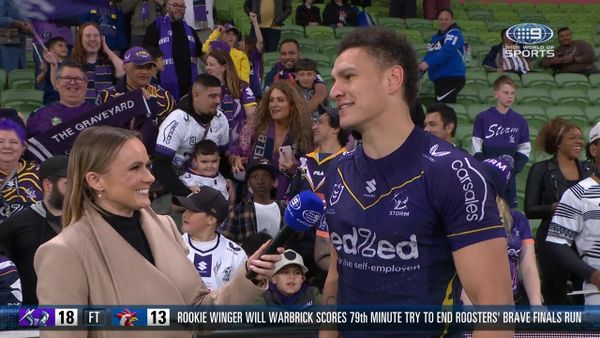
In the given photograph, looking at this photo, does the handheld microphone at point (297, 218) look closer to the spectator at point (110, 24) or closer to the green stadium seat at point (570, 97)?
the spectator at point (110, 24)

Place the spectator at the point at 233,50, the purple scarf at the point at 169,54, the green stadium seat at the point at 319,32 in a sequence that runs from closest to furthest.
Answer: the purple scarf at the point at 169,54, the spectator at the point at 233,50, the green stadium seat at the point at 319,32

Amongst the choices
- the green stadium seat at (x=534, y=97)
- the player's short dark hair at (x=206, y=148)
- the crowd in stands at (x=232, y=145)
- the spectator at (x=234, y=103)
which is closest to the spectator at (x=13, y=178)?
the crowd in stands at (x=232, y=145)

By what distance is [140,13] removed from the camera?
10586 mm

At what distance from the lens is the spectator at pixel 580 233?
5.20 m

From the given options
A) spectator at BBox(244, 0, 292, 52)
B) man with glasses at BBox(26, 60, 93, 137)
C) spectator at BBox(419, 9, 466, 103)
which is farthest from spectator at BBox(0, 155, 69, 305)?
spectator at BBox(244, 0, 292, 52)

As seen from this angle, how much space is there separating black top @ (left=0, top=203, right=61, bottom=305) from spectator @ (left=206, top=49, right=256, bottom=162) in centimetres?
253

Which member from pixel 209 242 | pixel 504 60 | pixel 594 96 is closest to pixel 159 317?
pixel 209 242

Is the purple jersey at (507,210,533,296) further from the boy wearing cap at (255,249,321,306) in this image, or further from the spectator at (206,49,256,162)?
the spectator at (206,49,256,162)

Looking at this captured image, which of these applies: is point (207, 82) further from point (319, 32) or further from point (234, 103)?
point (319, 32)

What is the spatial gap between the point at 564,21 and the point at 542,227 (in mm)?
9434

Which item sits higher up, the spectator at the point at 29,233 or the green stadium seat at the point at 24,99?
the green stadium seat at the point at 24,99

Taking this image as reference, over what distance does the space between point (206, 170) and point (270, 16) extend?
4950 mm

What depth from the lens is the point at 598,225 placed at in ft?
17.2

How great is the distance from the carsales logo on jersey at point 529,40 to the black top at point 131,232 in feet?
33.2
